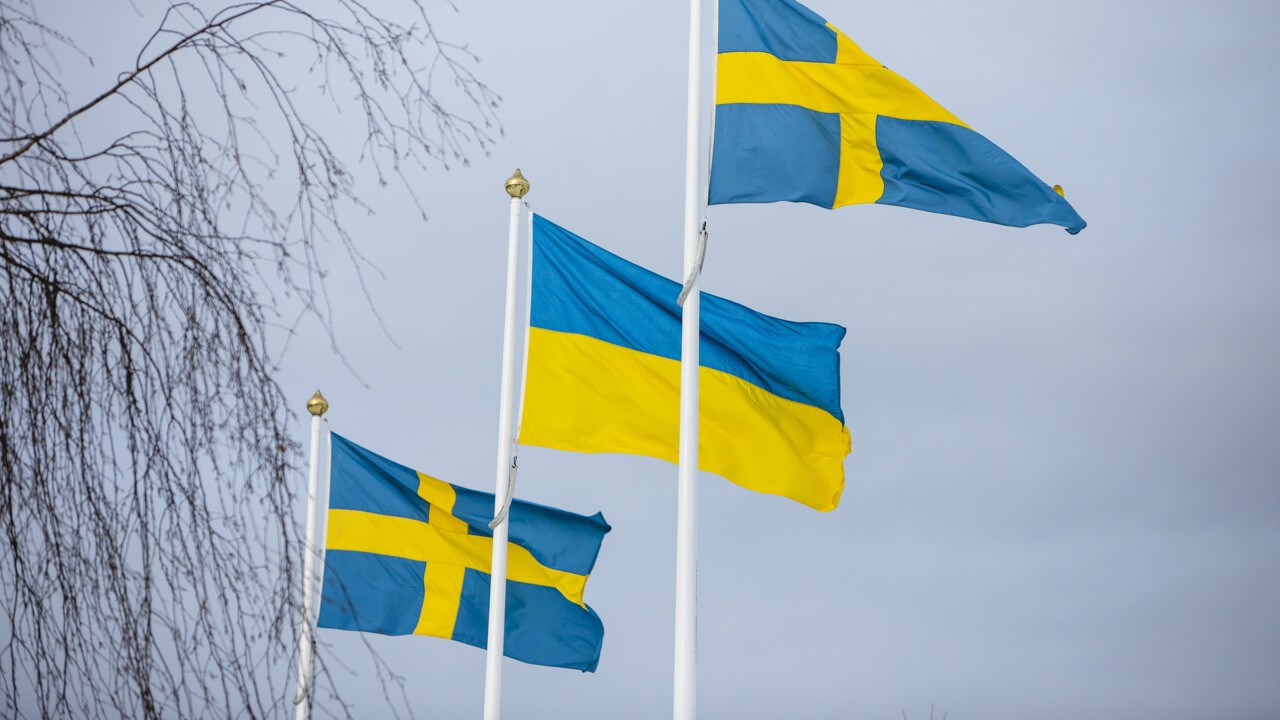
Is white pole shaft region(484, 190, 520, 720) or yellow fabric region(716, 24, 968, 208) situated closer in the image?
yellow fabric region(716, 24, 968, 208)

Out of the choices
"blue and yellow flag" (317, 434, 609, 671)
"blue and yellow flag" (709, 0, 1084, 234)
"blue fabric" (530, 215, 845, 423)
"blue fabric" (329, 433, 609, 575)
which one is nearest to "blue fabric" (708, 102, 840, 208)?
"blue and yellow flag" (709, 0, 1084, 234)

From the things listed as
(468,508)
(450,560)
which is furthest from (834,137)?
(450,560)

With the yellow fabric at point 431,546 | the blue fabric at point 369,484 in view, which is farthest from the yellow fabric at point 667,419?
the yellow fabric at point 431,546

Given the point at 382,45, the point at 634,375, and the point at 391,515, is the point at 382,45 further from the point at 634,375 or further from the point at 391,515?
the point at 391,515

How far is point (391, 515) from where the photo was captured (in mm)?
12078

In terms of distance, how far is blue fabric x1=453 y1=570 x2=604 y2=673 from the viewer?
Result: 12461 mm

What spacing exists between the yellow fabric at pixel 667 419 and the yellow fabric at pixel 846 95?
5.69 feet

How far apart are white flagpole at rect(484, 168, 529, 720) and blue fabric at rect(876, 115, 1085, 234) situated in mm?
3756

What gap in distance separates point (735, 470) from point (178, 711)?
22.0 feet

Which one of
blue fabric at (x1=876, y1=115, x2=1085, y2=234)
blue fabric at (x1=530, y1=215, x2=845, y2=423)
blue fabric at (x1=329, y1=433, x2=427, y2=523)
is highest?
blue fabric at (x1=876, y1=115, x2=1085, y2=234)

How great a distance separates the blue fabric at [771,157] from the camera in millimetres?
7949

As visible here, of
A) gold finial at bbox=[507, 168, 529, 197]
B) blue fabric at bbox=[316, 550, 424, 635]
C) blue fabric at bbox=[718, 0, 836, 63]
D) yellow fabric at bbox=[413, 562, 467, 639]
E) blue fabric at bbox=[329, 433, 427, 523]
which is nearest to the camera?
blue fabric at bbox=[718, 0, 836, 63]

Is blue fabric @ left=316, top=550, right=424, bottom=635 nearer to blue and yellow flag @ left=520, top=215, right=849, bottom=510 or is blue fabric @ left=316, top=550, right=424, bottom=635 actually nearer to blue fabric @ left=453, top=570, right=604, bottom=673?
blue fabric @ left=453, top=570, right=604, bottom=673

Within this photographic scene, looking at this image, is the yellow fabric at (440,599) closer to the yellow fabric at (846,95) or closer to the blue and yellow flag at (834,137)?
the blue and yellow flag at (834,137)
